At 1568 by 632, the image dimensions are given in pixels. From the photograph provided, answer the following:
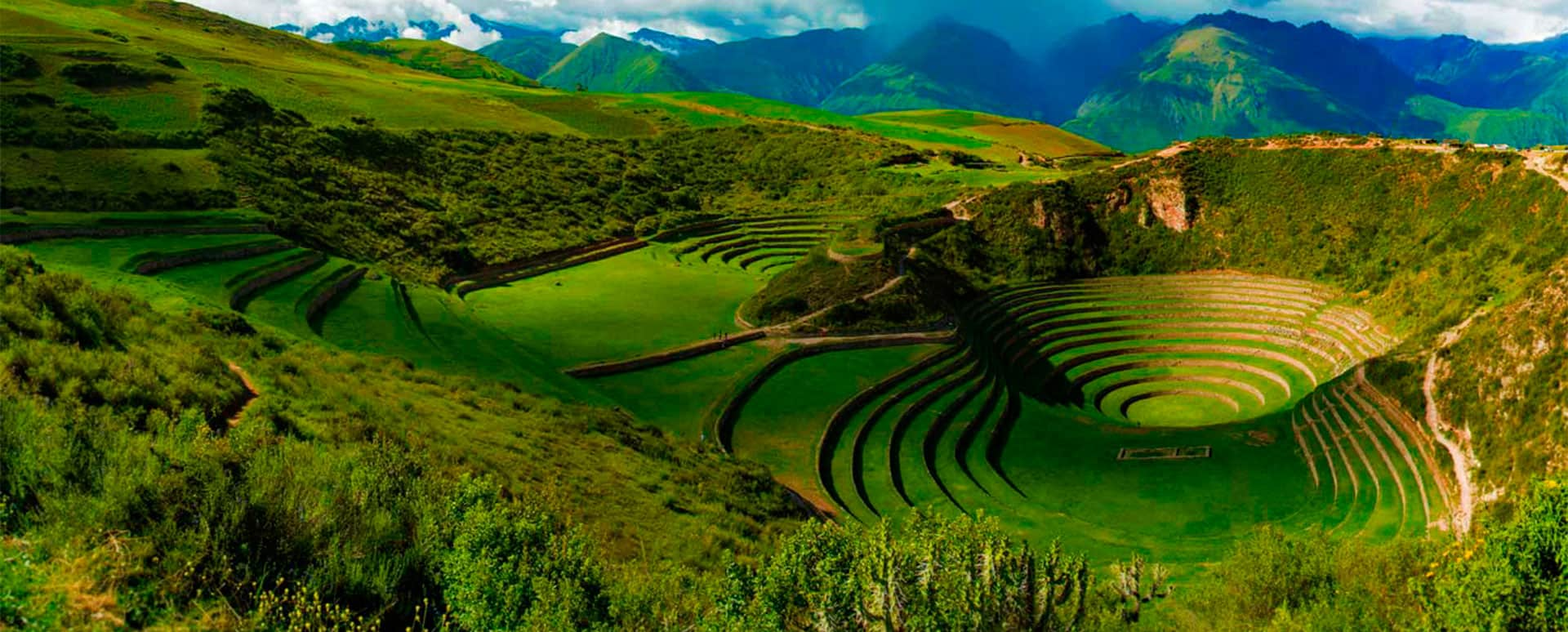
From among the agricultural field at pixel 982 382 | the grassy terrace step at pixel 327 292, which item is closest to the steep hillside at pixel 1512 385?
the agricultural field at pixel 982 382

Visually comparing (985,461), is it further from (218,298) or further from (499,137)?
(499,137)

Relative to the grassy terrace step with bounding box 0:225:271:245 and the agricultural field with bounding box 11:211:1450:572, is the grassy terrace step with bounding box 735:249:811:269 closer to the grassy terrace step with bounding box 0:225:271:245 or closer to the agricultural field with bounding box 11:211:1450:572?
the agricultural field with bounding box 11:211:1450:572

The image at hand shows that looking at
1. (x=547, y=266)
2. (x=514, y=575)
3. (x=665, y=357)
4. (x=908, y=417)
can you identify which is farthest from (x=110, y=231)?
(x=908, y=417)

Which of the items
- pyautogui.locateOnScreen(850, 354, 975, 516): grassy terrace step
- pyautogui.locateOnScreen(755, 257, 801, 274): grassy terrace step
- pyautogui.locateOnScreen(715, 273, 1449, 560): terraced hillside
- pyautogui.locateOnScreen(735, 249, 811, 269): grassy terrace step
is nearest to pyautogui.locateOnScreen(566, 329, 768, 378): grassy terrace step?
pyautogui.locateOnScreen(715, 273, 1449, 560): terraced hillside

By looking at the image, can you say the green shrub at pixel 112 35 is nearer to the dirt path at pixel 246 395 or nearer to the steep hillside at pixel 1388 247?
the dirt path at pixel 246 395

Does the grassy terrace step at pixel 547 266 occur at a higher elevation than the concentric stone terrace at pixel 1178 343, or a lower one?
lower

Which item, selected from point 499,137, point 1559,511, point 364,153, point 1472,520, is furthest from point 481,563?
point 499,137

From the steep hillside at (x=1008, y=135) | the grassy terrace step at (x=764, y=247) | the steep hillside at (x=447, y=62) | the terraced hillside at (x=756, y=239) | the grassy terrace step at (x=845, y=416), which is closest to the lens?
the grassy terrace step at (x=845, y=416)
